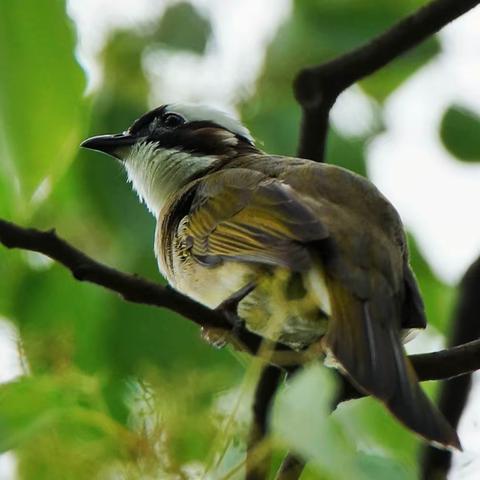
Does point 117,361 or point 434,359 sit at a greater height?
point 434,359

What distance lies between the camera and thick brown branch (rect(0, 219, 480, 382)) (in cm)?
213

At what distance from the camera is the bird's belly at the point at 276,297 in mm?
3051

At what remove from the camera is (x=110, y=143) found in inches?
Result: 165

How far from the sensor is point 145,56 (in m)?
3.60

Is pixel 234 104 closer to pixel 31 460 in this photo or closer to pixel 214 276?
pixel 214 276

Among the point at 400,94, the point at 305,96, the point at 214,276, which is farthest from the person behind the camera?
the point at 400,94

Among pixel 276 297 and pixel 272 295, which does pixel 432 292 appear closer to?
pixel 272 295

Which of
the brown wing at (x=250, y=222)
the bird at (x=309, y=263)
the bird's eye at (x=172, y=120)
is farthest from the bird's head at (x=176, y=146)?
the brown wing at (x=250, y=222)

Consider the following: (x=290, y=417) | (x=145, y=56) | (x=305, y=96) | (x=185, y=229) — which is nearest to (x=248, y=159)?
(x=185, y=229)

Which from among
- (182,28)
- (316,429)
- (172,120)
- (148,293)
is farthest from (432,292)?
(316,429)

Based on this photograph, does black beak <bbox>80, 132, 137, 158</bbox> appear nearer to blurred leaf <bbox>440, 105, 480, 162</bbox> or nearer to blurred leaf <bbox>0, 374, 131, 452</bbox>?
blurred leaf <bbox>440, 105, 480, 162</bbox>

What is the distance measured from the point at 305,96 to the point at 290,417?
1.96 meters

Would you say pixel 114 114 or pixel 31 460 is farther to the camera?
pixel 114 114

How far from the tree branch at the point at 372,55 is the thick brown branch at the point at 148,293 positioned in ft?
2.84
